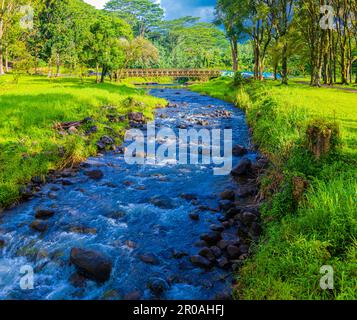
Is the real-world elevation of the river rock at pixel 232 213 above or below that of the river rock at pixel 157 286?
above

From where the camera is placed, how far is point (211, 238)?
8633 mm

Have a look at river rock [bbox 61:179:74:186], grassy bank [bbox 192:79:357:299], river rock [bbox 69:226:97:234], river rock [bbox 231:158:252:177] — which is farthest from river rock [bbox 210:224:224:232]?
river rock [bbox 61:179:74:186]

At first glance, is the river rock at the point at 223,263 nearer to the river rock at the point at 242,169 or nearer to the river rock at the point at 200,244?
the river rock at the point at 200,244

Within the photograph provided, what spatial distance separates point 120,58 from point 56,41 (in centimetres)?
1312

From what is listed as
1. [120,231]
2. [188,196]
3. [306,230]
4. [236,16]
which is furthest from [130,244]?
[236,16]

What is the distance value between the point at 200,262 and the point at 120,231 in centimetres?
271

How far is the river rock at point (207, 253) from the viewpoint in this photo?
26.1ft

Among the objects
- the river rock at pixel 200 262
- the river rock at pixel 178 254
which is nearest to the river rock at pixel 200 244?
the river rock at pixel 178 254

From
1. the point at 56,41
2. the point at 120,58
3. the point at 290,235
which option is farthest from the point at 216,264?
the point at 56,41

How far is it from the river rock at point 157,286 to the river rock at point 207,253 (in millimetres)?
1300

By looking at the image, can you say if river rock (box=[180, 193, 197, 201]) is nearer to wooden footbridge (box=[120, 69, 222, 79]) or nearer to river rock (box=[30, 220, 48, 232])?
river rock (box=[30, 220, 48, 232])

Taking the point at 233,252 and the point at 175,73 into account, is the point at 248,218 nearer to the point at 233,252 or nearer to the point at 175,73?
the point at 233,252
